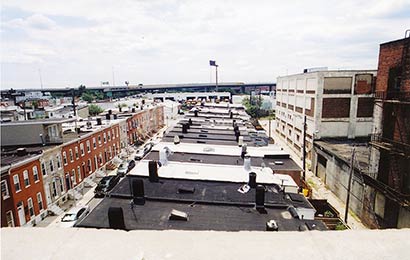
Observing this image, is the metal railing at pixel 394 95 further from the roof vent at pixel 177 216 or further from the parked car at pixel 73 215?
the parked car at pixel 73 215

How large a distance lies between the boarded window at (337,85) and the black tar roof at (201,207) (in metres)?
18.5

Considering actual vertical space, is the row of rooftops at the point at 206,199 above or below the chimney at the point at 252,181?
below

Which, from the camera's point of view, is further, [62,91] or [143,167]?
[62,91]

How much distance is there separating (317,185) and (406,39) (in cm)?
1420

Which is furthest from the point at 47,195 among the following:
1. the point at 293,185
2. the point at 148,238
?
the point at 148,238

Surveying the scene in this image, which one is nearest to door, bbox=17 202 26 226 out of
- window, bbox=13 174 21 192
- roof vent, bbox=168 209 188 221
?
window, bbox=13 174 21 192

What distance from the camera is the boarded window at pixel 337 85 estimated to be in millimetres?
26766

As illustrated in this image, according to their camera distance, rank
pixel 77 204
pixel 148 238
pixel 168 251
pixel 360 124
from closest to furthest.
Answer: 1. pixel 168 251
2. pixel 148 238
3. pixel 77 204
4. pixel 360 124

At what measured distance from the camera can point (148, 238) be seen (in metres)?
1.88

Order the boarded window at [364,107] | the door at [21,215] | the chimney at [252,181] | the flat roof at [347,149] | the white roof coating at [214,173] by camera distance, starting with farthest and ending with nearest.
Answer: the boarded window at [364,107]
the flat roof at [347,149]
the door at [21,215]
the white roof coating at [214,173]
the chimney at [252,181]

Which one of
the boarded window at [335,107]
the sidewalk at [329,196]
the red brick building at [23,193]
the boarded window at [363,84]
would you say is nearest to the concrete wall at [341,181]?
the sidewalk at [329,196]

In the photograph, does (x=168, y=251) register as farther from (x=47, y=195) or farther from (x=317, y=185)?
(x=317, y=185)

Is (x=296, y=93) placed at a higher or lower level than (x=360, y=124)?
higher

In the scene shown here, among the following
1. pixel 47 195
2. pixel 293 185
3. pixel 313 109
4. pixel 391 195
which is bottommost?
pixel 47 195
